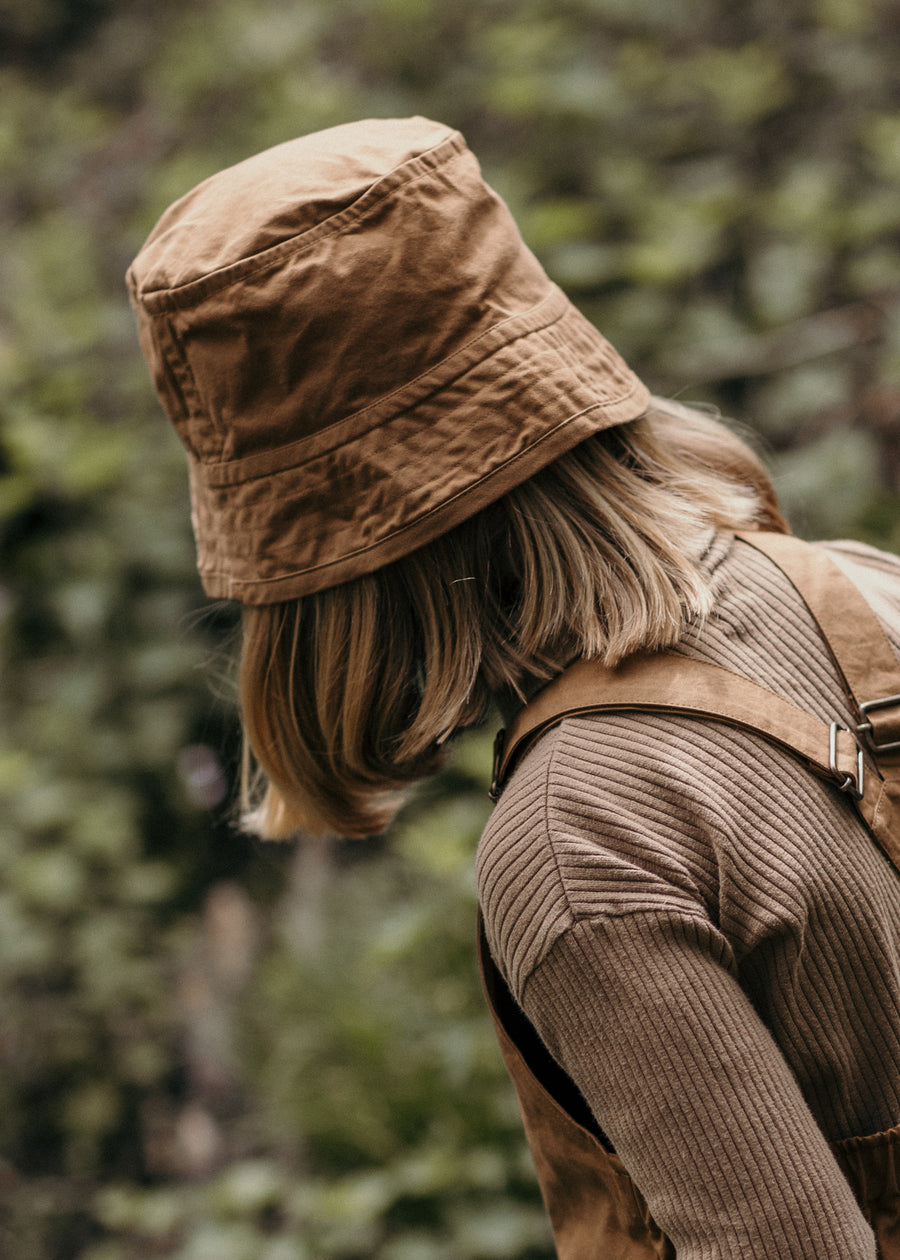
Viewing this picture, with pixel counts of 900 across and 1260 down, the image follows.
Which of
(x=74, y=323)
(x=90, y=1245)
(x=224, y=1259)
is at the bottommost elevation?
(x=90, y=1245)

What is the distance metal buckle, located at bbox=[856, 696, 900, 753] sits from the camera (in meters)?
1.02

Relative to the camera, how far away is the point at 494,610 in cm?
115

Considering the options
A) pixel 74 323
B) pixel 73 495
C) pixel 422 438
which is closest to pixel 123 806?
pixel 73 495

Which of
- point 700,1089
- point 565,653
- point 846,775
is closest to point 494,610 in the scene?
point 565,653

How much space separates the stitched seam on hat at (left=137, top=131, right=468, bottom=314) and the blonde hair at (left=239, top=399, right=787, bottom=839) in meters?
0.31

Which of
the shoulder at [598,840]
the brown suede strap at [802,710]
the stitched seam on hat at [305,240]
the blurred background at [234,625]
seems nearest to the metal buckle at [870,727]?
the brown suede strap at [802,710]

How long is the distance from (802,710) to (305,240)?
64 cm

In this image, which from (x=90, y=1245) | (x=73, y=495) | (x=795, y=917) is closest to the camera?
(x=795, y=917)

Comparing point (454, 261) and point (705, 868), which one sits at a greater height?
point (454, 261)

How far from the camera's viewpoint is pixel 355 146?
1.13 m

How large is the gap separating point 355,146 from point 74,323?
118 inches

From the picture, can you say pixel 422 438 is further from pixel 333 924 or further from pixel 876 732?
pixel 333 924

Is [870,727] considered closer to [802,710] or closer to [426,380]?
[802,710]

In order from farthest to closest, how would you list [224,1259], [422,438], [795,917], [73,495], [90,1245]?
[73,495] < [90,1245] < [224,1259] < [422,438] < [795,917]
